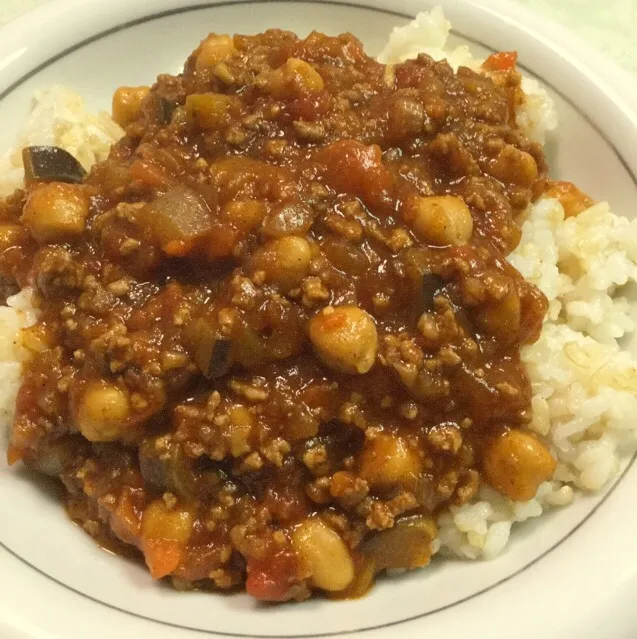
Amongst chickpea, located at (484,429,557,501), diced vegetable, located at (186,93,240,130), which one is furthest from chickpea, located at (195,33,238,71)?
chickpea, located at (484,429,557,501)

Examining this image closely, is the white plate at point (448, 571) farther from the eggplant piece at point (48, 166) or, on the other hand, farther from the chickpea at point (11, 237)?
the chickpea at point (11, 237)

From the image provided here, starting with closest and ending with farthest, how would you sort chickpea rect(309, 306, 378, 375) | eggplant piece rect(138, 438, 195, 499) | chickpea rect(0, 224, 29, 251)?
chickpea rect(309, 306, 378, 375) < eggplant piece rect(138, 438, 195, 499) < chickpea rect(0, 224, 29, 251)

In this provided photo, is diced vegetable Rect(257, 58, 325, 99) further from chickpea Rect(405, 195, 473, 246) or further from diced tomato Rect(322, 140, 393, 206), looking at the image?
chickpea Rect(405, 195, 473, 246)

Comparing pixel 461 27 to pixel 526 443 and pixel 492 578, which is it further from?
pixel 492 578

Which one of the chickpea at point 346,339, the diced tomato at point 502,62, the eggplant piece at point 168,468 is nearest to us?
the chickpea at point 346,339

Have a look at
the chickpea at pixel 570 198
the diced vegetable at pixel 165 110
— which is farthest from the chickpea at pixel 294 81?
the chickpea at pixel 570 198

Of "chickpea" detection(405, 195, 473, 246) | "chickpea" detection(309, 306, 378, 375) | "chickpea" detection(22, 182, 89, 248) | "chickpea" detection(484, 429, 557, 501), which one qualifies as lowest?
"chickpea" detection(22, 182, 89, 248)

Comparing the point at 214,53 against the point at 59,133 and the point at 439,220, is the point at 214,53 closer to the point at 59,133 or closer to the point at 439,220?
the point at 59,133
